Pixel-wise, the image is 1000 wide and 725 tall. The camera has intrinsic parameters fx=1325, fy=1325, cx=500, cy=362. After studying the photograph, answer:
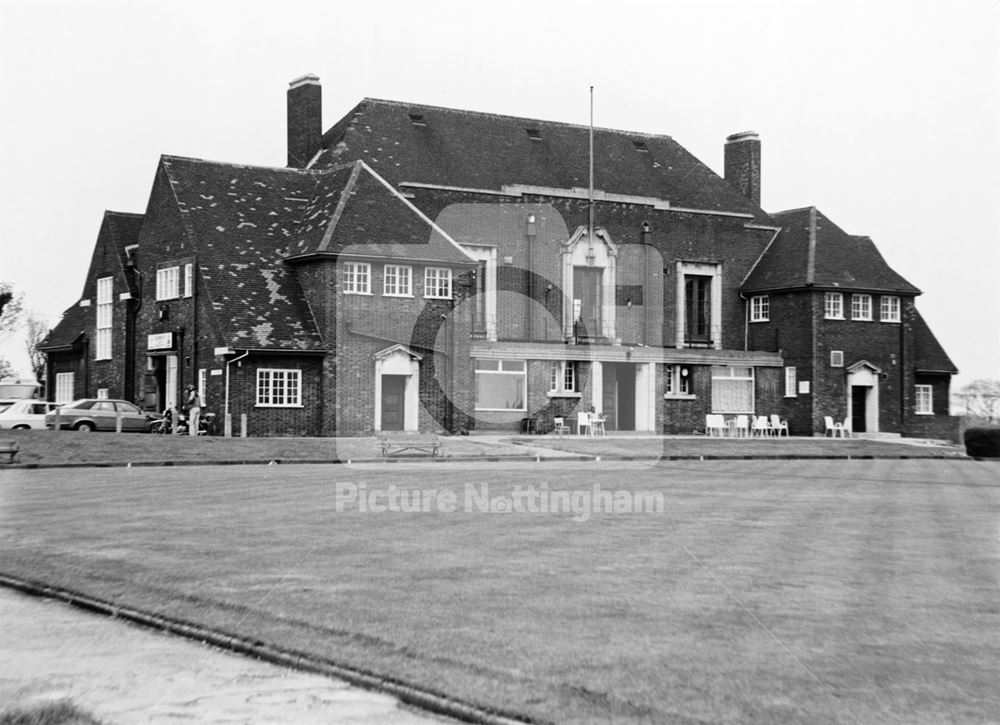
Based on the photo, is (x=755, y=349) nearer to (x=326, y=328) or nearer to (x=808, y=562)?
(x=326, y=328)

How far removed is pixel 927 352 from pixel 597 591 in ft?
172

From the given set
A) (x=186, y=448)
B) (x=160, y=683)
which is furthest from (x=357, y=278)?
(x=160, y=683)

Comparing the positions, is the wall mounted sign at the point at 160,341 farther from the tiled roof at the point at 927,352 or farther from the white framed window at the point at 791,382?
the tiled roof at the point at 927,352

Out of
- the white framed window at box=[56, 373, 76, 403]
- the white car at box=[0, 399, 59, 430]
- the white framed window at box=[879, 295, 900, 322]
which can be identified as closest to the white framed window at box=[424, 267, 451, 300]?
the white car at box=[0, 399, 59, 430]

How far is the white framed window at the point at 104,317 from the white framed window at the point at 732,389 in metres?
24.8

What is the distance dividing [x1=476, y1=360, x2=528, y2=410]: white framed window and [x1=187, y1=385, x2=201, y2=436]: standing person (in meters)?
10.4

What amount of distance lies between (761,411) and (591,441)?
1482 cm

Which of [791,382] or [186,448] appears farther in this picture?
[791,382]

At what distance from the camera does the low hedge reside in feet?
143

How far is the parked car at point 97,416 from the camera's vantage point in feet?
151

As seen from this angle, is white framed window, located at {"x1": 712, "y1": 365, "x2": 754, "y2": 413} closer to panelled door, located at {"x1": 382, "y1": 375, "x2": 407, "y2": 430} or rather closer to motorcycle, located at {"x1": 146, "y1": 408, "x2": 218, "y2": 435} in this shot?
panelled door, located at {"x1": 382, "y1": 375, "x2": 407, "y2": 430}

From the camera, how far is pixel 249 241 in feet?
156

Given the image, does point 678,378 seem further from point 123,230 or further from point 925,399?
point 123,230

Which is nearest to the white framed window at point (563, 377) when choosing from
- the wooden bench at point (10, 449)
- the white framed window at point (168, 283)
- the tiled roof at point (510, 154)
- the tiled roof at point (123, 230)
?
the tiled roof at point (510, 154)
